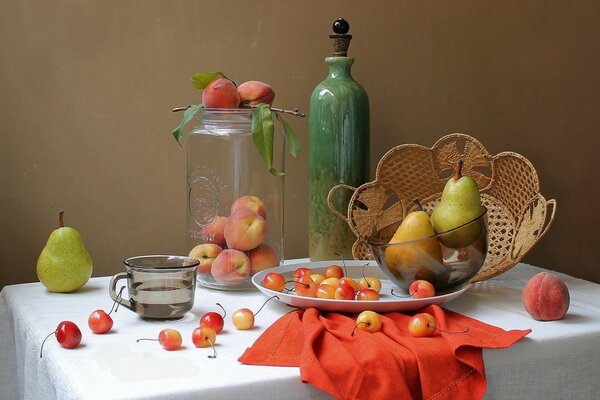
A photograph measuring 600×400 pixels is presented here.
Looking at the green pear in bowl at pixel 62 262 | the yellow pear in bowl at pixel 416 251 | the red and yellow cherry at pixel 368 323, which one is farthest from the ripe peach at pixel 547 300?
the green pear in bowl at pixel 62 262

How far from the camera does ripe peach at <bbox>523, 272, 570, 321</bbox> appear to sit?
108 centimetres

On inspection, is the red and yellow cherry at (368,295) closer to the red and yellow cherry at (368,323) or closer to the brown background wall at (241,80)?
the red and yellow cherry at (368,323)

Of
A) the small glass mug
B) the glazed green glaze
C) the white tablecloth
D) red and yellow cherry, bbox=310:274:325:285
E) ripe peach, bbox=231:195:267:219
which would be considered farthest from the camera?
the glazed green glaze

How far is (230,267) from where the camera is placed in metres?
1.25

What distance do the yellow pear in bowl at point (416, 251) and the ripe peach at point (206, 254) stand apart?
30 centimetres

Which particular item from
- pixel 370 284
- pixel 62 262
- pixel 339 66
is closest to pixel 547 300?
pixel 370 284

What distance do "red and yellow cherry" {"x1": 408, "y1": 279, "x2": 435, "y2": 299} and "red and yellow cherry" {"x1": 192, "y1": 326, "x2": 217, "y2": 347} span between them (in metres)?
0.31

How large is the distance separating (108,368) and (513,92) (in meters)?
1.32

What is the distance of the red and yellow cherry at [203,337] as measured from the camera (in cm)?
95

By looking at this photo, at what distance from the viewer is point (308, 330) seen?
958mm

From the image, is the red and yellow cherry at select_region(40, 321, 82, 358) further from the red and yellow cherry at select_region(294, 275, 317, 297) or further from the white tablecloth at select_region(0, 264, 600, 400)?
the red and yellow cherry at select_region(294, 275, 317, 297)

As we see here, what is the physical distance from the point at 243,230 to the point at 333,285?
0.20m

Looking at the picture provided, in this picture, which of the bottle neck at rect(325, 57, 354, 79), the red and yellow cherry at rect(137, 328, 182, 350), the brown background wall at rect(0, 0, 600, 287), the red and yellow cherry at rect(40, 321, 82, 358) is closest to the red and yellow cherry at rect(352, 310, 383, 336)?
the red and yellow cherry at rect(137, 328, 182, 350)

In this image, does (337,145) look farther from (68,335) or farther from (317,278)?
(68,335)
